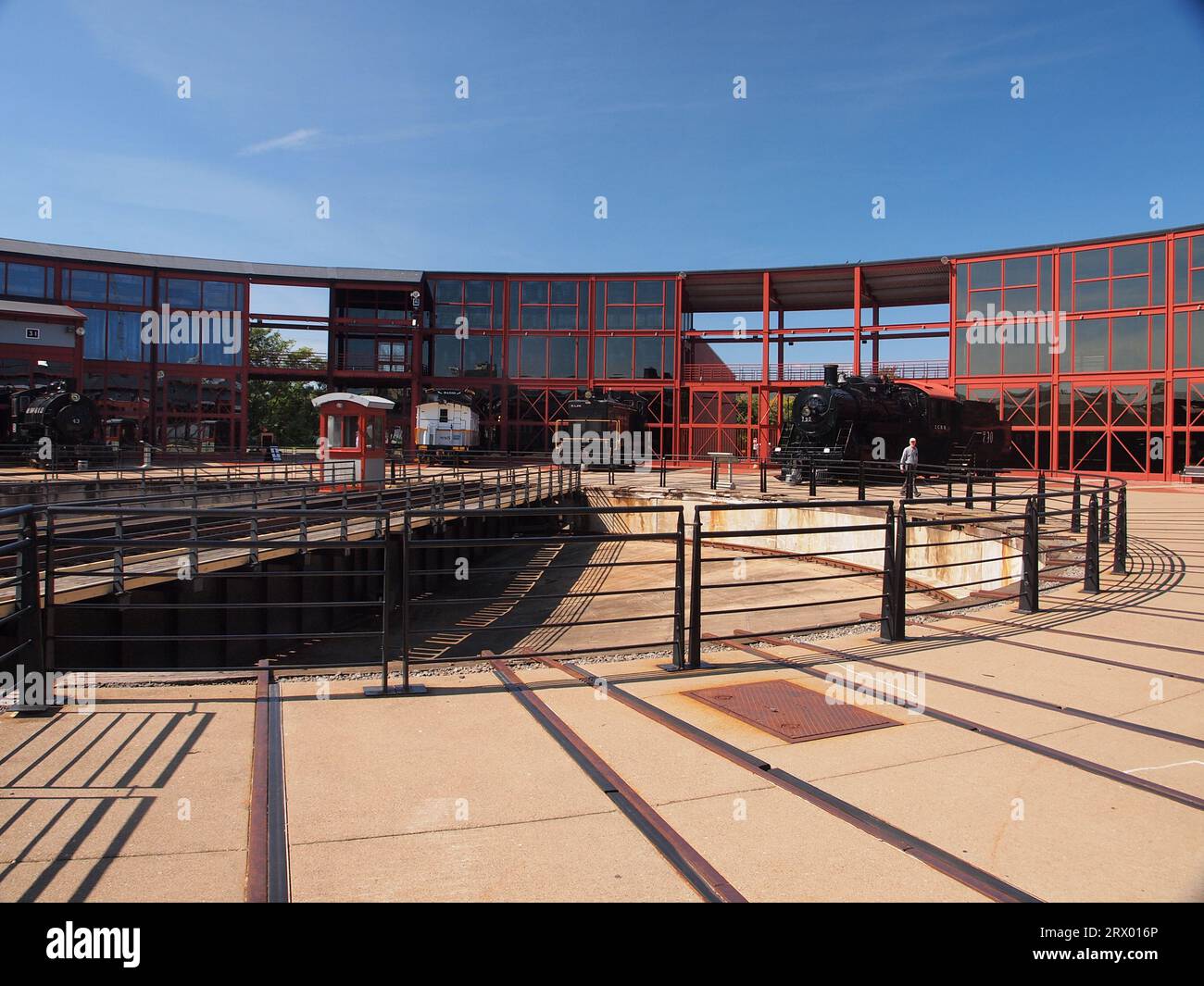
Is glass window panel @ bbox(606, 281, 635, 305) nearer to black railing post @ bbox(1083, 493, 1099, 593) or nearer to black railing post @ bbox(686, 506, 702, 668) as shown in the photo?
black railing post @ bbox(1083, 493, 1099, 593)

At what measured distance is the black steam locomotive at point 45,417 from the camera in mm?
31328

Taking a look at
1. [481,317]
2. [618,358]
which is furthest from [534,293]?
[618,358]

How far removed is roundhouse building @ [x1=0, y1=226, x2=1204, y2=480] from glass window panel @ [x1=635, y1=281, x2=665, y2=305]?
74 mm

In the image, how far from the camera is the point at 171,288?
143 feet

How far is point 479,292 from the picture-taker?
45250 millimetres

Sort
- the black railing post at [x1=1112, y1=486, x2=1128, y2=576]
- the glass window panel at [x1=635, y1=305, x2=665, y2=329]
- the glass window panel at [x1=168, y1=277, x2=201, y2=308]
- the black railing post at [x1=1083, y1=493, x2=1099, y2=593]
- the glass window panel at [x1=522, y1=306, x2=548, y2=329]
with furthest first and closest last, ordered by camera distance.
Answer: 1. the glass window panel at [x1=522, y1=306, x2=548, y2=329]
2. the glass window panel at [x1=635, y1=305, x2=665, y2=329]
3. the glass window panel at [x1=168, y1=277, x2=201, y2=308]
4. the black railing post at [x1=1112, y1=486, x2=1128, y2=576]
5. the black railing post at [x1=1083, y1=493, x2=1099, y2=593]

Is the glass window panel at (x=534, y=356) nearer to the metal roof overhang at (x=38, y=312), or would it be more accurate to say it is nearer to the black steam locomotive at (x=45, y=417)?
the black steam locomotive at (x=45, y=417)

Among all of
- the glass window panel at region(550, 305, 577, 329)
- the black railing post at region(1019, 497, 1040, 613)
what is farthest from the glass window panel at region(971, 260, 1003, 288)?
the black railing post at region(1019, 497, 1040, 613)

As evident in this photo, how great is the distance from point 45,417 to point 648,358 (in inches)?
1112

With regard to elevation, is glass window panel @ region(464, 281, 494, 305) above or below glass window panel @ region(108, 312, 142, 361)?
above

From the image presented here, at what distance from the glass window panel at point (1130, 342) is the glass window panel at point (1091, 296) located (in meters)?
1.00

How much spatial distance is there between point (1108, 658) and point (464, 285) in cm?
4295

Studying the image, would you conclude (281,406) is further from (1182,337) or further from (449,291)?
(1182,337)

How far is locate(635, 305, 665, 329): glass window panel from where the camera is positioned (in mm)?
43906
